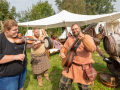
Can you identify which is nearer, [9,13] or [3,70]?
[3,70]

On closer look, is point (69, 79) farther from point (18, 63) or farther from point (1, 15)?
point (1, 15)

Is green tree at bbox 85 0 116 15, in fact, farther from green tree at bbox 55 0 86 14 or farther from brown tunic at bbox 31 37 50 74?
brown tunic at bbox 31 37 50 74

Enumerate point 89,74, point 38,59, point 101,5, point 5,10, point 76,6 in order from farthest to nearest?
point 101,5 < point 76,6 < point 5,10 < point 38,59 < point 89,74

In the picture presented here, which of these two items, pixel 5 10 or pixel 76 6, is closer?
pixel 5 10

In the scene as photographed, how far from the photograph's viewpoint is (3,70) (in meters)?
1.41

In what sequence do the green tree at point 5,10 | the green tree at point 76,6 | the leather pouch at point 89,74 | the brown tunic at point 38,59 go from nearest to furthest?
the leather pouch at point 89,74 → the brown tunic at point 38,59 → the green tree at point 5,10 → the green tree at point 76,6

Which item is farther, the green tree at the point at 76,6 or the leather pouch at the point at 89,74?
the green tree at the point at 76,6

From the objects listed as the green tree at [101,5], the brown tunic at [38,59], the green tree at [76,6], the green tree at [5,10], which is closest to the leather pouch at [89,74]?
the brown tunic at [38,59]

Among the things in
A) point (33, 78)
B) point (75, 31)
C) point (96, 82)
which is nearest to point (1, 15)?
point (33, 78)

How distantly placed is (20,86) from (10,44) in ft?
3.62

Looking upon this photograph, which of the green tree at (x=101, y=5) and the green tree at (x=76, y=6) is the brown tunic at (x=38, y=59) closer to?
the green tree at (x=76, y=6)

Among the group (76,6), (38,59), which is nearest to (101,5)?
(76,6)

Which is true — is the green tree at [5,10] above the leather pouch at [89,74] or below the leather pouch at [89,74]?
above

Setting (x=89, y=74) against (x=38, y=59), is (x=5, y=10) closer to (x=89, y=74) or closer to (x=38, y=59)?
(x=38, y=59)
